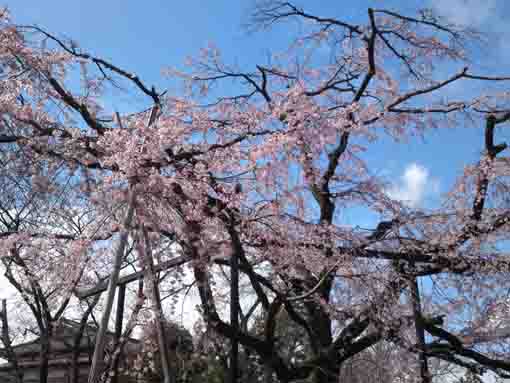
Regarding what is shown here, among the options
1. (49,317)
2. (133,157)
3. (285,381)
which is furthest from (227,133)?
(49,317)

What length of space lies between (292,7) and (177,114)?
213 centimetres

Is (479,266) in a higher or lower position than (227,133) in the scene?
lower

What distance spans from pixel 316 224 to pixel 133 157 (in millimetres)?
2469

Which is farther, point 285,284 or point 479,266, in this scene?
point 285,284

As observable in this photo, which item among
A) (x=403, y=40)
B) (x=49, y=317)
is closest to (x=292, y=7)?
(x=403, y=40)

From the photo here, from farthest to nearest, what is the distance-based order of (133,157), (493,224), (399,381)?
1. (399,381)
2. (493,224)
3. (133,157)

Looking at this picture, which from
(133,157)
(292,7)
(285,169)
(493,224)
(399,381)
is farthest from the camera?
(399,381)

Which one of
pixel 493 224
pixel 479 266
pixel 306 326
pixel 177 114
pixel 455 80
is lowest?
pixel 306 326

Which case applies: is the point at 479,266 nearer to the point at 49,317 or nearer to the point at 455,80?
the point at 455,80

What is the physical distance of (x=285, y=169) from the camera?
5824 mm

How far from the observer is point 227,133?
565 centimetres

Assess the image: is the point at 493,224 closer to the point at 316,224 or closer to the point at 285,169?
the point at 316,224

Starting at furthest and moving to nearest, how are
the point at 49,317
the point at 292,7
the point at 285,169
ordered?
the point at 49,317 < the point at 292,7 < the point at 285,169

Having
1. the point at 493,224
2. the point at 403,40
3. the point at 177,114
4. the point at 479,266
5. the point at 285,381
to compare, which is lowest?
the point at 285,381
